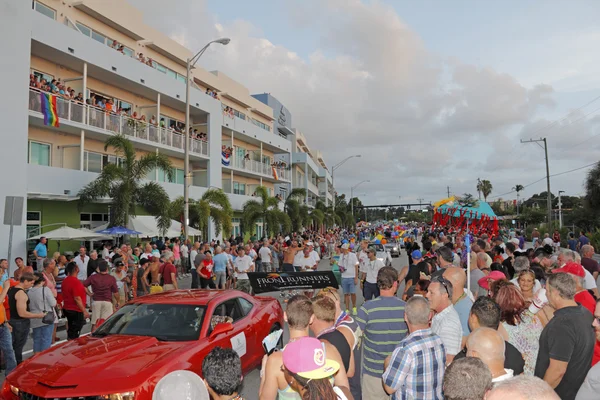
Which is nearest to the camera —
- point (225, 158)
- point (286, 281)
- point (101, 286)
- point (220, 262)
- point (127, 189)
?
point (101, 286)

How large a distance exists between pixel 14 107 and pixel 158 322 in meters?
14.8

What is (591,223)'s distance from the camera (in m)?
37.4

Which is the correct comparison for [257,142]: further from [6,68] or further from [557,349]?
[557,349]

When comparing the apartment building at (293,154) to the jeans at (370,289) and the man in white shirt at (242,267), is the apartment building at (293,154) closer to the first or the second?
the man in white shirt at (242,267)

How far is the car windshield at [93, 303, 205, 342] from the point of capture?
5.52m

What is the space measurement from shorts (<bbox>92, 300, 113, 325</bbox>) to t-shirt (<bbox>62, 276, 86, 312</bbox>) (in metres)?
0.24

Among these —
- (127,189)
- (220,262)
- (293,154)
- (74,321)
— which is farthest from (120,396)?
(293,154)

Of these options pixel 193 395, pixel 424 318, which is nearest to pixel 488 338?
pixel 424 318

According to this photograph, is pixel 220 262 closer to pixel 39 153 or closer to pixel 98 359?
pixel 98 359

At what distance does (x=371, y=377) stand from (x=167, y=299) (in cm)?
310

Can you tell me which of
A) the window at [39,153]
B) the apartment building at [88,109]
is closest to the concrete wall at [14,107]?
the apartment building at [88,109]

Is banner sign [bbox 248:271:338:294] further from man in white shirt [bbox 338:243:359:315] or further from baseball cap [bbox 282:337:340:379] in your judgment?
baseball cap [bbox 282:337:340:379]

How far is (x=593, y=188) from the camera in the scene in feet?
103

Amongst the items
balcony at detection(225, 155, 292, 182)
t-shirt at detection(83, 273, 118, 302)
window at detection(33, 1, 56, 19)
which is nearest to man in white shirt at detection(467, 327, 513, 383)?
t-shirt at detection(83, 273, 118, 302)
